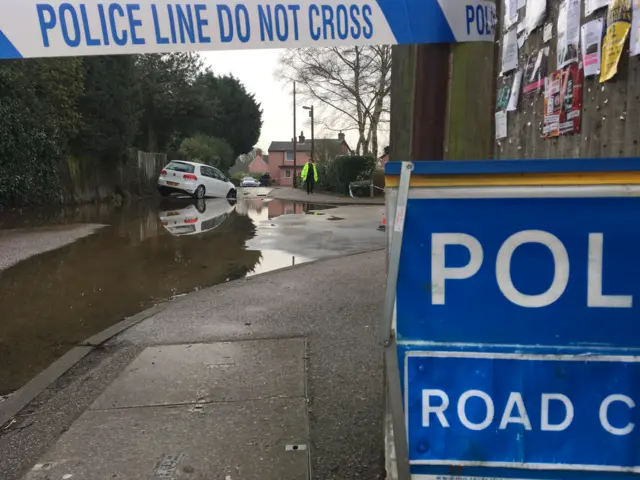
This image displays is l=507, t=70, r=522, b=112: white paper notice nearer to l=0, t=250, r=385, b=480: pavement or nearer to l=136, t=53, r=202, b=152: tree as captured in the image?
l=0, t=250, r=385, b=480: pavement

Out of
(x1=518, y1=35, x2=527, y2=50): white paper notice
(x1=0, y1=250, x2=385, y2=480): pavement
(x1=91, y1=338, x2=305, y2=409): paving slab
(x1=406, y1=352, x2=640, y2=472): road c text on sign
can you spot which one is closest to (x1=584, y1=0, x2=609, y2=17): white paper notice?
(x1=518, y1=35, x2=527, y2=50): white paper notice

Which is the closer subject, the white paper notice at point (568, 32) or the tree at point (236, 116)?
the white paper notice at point (568, 32)

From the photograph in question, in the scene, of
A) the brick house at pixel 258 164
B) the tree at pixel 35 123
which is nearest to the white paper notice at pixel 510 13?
the tree at pixel 35 123

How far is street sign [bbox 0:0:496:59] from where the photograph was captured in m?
2.88

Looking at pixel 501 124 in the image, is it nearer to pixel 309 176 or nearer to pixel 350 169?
pixel 350 169

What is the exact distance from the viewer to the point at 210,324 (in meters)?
5.33

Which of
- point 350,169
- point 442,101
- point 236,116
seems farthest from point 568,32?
point 236,116

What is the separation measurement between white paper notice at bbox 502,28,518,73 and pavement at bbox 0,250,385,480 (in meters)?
2.13

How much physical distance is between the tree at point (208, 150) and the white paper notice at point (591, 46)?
3772 centimetres

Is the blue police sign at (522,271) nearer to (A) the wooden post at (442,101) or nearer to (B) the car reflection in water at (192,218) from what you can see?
(A) the wooden post at (442,101)

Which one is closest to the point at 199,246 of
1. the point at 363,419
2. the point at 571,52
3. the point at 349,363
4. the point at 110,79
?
the point at 349,363

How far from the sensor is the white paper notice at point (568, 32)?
103 inches

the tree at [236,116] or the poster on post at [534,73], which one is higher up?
the tree at [236,116]

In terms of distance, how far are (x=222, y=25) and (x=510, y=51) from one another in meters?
1.61
